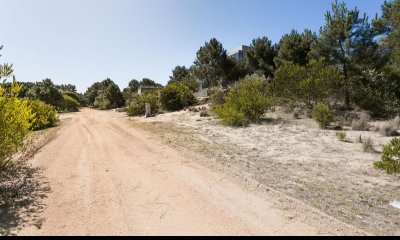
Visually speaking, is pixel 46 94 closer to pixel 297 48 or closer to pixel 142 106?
pixel 142 106

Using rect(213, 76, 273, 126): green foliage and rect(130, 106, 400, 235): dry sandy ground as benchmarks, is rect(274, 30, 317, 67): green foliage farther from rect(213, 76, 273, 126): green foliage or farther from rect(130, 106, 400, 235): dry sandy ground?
rect(130, 106, 400, 235): dry sandy ground

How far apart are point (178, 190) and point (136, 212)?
4.05 ft

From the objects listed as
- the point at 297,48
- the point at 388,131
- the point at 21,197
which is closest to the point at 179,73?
the point at 297,48

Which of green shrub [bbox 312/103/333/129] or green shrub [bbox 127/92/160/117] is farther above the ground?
green shrub [bbox 127/92/160/117]

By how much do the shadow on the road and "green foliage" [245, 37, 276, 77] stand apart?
32.3 meters

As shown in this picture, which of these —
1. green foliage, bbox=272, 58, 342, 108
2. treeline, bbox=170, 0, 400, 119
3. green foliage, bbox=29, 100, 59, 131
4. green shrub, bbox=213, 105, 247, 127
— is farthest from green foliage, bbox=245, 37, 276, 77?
green foliage, bbox=29, 100, 59, 131

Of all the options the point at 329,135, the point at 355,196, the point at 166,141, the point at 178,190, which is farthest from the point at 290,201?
the point at 329,135

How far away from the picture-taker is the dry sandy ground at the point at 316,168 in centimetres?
495

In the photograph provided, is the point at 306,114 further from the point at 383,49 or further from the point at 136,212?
the point at 136,212

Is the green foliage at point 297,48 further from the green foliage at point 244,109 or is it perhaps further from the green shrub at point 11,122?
the green shrub at point 11,122

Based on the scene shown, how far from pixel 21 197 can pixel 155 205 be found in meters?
2.71

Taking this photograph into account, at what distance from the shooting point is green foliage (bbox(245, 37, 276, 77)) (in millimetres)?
35812

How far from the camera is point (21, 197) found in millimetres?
5289

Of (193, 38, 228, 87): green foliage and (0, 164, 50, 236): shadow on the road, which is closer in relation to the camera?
(0, 164, 50, 236): shadow on the road
